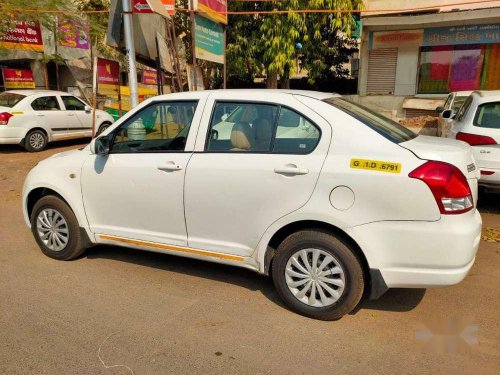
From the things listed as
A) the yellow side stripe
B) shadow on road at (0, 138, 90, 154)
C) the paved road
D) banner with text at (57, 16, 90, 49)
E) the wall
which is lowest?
the paved road

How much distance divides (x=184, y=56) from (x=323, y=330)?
14284 millimetres

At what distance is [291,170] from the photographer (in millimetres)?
3006

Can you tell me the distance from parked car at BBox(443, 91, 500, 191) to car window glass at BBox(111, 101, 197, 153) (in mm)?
3726

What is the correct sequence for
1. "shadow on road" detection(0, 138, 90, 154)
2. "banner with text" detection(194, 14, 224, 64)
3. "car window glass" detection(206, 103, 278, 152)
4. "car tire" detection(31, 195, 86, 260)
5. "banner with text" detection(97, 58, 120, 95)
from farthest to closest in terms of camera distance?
1. "banner with text" detection(97, 58, 120, 95)
2. "shadow on road" detection(0, 138, 90, 154)
3. "banner with text" detection(194, 14, 224, 64)
4. "car tire" detection(31, 195, 86, 260)
5. "car window glass" detection(206, 103, 278, 152)

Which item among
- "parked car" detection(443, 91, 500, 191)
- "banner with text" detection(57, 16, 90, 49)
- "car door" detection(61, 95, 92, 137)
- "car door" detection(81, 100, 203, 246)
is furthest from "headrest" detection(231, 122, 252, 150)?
"banner with text" detection(57, 16, 90, 49)

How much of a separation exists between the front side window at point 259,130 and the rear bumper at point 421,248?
0.77 meters

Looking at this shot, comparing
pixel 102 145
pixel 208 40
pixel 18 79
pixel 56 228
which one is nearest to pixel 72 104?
pixel 18 79

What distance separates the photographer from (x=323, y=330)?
118 inches

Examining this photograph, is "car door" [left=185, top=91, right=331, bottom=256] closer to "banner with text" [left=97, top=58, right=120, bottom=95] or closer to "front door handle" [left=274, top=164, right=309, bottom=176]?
"front door handle" [left=274, top=164, right=309, bottom=176]

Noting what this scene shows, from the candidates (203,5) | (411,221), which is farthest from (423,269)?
(203,5)

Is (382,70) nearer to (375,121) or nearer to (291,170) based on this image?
(375,121)

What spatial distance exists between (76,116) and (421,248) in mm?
11319

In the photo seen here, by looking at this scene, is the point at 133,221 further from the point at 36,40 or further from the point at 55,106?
the point at 36,40

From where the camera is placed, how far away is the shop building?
13844 millimetres
